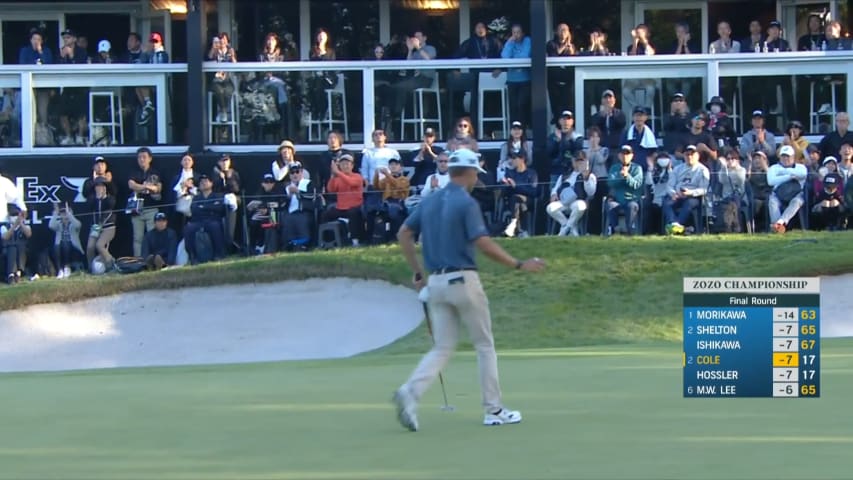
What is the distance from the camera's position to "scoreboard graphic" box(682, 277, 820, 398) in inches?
411

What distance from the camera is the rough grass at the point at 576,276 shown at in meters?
18.2

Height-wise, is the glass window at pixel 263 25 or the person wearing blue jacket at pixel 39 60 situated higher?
the glass window at pixel 263 25

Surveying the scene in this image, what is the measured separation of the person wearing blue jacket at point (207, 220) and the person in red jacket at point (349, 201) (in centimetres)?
163

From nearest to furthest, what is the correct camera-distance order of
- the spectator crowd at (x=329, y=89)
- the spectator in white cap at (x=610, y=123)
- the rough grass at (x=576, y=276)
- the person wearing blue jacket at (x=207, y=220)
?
the rough grass at (x=576, y=276)
the person wearing blue jacket at (x=207, y=220)
the spectator in white cap at (x=610, y=123)
the spectator crowd at (x=329, y=89)

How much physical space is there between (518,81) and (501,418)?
14.4m

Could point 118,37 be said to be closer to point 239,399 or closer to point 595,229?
point 595,229

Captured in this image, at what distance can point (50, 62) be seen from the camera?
2528 cm

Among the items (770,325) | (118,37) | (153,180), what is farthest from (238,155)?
(770,325)

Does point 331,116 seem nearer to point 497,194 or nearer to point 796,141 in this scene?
point 497,194

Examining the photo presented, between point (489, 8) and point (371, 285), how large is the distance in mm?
8581

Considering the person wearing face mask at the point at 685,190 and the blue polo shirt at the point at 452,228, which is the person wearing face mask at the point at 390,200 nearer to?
the person wearing face mask at the point at 685,190

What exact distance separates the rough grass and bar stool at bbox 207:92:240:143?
10.6 ft

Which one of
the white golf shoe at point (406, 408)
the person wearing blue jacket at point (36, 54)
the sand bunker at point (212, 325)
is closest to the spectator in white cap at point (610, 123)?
the sand bunker at point (212, 325)

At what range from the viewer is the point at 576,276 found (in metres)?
19.8
